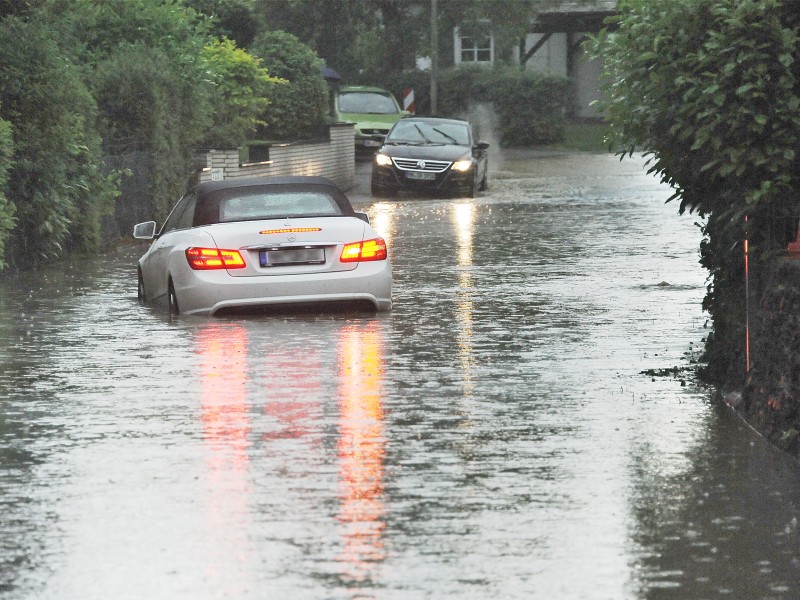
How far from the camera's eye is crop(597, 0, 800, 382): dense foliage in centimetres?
1008

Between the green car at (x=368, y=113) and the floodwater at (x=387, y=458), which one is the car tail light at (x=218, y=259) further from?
the green car at (x=368, y=113)

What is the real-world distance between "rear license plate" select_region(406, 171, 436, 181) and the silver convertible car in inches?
792

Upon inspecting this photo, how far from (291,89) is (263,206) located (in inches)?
1122

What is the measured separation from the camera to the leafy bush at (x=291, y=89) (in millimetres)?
43625

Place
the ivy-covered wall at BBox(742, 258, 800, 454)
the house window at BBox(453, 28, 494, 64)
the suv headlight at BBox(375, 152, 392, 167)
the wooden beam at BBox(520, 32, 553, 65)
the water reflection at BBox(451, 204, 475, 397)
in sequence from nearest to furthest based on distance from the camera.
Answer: the ivy-covered wall at BBox(742, 258, 800, 454) → the water reflection at BBox(451, 204, 475, 397) → the suv headlight at BBox(375, 152, 392, 167) → the house window at BBox(453, 28, 494, 64) → the wooden beam at BBox(520, 32, 553, 65)

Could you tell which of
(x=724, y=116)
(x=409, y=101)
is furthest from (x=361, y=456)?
(x=409, y=101)

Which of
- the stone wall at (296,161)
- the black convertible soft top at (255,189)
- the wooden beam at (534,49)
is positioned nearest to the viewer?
the black convertible soft top at (255,189)

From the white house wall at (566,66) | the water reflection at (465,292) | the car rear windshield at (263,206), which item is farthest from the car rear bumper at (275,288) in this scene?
the white house wall at (566,66)

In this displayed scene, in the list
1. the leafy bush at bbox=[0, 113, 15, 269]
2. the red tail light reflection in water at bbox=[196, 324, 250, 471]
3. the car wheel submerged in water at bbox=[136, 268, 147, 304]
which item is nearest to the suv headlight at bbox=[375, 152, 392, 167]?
the leafy bush at bbox=[0, 113, 15, 269]

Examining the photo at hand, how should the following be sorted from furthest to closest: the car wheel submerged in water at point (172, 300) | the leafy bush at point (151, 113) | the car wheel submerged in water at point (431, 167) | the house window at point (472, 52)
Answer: the house window at point (472, 52) → the car wheel submerged in water at point (431, 167) → the leafy bush at point (151, 113) → the car wheel submerged in water at point (172, 300)

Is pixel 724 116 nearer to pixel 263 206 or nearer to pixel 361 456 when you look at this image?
pixel 361 456

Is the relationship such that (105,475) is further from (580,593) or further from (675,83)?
(675,83)

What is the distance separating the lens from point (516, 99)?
198 feet

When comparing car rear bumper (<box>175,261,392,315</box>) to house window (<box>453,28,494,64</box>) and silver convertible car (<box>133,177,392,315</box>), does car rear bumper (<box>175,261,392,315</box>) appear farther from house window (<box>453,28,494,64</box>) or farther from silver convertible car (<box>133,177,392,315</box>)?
house window (<box>453,28,494,64</box>)
